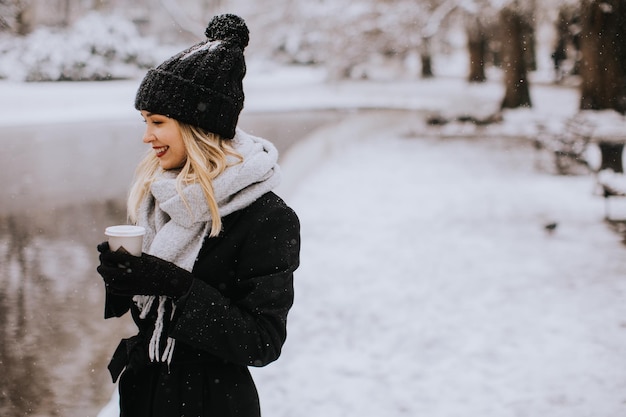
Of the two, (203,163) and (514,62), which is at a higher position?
(203,163)

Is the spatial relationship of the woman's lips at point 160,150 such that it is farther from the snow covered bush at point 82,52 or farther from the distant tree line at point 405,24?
the snow covered bush at point 82,52

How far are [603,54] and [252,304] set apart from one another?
51.5 feet

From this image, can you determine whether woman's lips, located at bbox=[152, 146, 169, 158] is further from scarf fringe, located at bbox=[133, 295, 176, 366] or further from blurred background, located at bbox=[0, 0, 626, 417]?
blurred background, located at bbox=[0, 0, 626, 417]

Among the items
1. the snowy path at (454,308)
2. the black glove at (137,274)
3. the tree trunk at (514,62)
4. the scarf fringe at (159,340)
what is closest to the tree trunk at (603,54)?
the snowy path at (454,308)

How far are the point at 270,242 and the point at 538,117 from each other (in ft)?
74.0

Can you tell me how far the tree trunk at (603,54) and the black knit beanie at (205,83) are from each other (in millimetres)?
12016

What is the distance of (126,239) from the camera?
1859mm

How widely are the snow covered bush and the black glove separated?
8668 mm

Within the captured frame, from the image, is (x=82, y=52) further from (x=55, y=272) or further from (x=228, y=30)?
(x=228, y=30)

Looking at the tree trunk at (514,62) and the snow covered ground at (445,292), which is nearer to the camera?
the snow covered ground at (445,292)

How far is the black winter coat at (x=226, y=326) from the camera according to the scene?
2.01m

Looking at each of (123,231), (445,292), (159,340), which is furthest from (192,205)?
(445,292)

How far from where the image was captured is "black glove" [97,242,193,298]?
1871mm

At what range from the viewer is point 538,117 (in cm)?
2331
